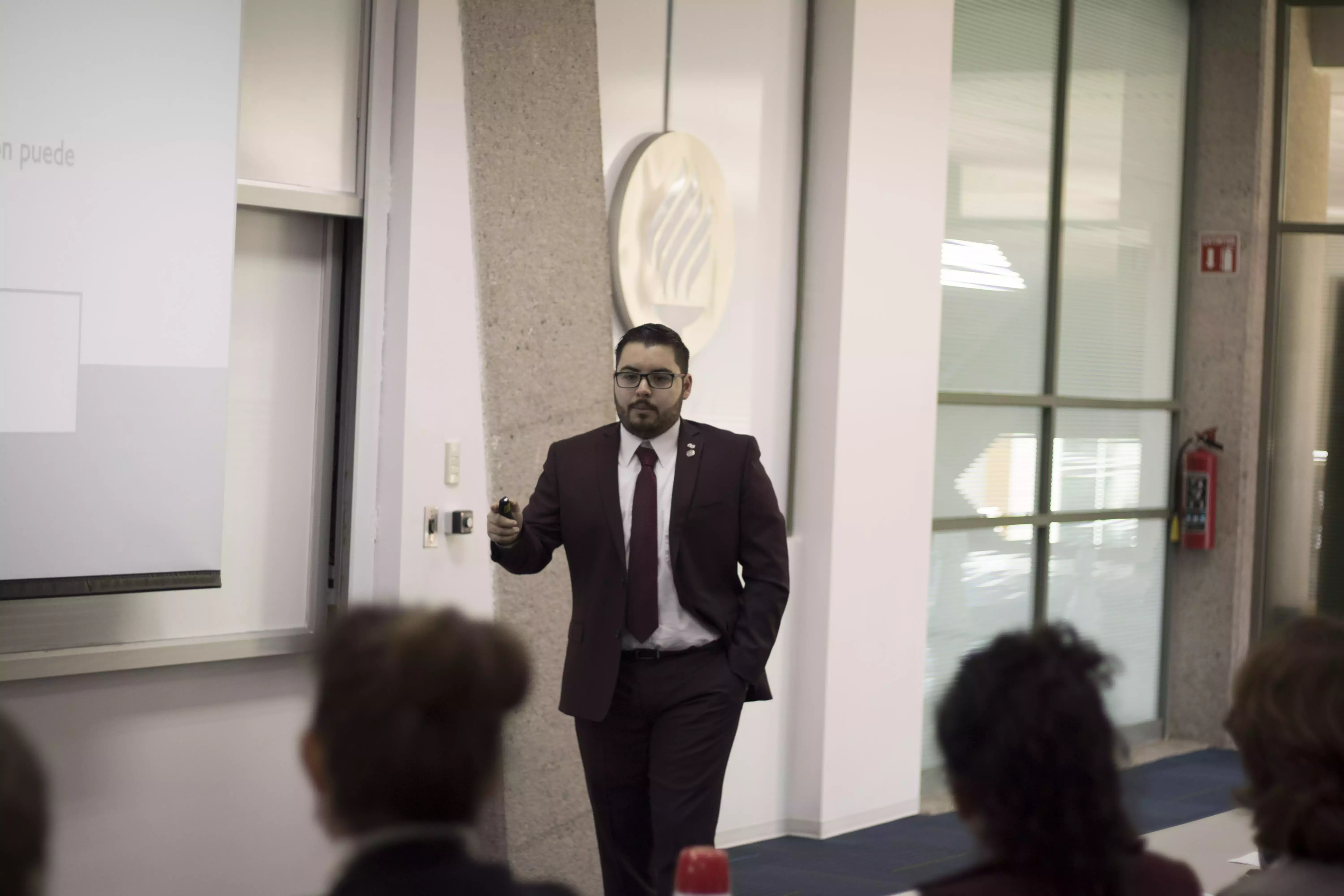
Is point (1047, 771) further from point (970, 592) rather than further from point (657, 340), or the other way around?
point (970, 592)

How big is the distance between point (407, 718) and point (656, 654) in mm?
2321

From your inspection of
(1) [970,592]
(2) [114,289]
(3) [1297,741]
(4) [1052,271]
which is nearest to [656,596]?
(2) [114,289]

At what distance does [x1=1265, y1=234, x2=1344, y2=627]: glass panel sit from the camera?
783 cm

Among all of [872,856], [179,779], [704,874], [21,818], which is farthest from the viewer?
[872,856]

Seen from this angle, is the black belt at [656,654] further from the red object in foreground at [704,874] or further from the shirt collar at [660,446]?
the red object in foreground at [704,874]

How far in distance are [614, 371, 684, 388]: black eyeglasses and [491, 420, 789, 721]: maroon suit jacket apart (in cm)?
16

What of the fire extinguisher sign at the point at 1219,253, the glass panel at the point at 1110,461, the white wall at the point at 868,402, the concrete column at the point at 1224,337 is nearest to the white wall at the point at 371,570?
the white wall at the point at 868,402

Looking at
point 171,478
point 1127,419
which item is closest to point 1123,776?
point 171,478

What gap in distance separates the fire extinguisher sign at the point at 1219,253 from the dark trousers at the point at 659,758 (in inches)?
205

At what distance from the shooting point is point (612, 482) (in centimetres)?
367

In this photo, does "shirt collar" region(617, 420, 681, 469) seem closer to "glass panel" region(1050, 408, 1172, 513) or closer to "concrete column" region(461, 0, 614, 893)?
"concrete column" region(461, 0, 614, 893)

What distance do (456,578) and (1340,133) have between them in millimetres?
5755

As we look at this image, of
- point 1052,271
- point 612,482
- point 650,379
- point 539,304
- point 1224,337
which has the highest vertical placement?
point 1052,271

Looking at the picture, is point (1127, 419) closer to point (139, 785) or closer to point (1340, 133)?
point (1340, 133)
